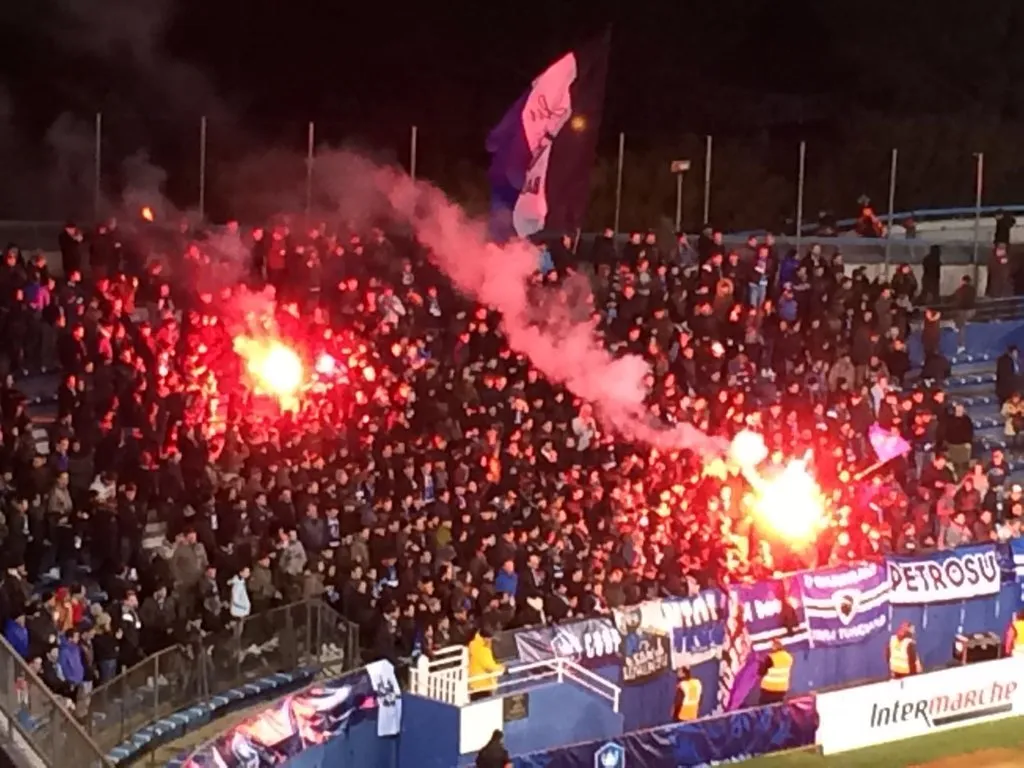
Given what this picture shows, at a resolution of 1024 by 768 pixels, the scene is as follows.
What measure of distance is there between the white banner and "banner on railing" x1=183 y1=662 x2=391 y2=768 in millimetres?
5910

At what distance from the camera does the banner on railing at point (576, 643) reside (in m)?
20.3

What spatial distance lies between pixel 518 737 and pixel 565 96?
11193 millimetres

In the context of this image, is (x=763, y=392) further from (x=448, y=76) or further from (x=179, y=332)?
(x=448, y=76)

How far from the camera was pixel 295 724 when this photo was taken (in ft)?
57.1

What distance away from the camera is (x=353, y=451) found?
22.3 meters

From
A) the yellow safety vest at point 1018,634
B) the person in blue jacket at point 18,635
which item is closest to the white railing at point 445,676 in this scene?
the person in blue jacket at point 18,635

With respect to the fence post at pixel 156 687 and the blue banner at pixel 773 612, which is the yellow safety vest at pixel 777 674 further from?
the fence post at pixel 156 687

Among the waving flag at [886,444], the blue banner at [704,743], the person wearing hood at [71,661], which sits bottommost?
the blue banner at [704,743]

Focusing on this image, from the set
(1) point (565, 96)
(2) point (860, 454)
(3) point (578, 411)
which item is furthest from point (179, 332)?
(2) point (860, 454)

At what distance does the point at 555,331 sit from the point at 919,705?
23.7ft

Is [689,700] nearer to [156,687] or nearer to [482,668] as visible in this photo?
[482,668]

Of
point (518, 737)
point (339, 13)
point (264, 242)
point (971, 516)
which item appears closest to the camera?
point (518, 737)

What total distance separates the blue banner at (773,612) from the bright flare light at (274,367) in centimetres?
600

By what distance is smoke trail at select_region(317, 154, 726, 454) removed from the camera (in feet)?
82.0
